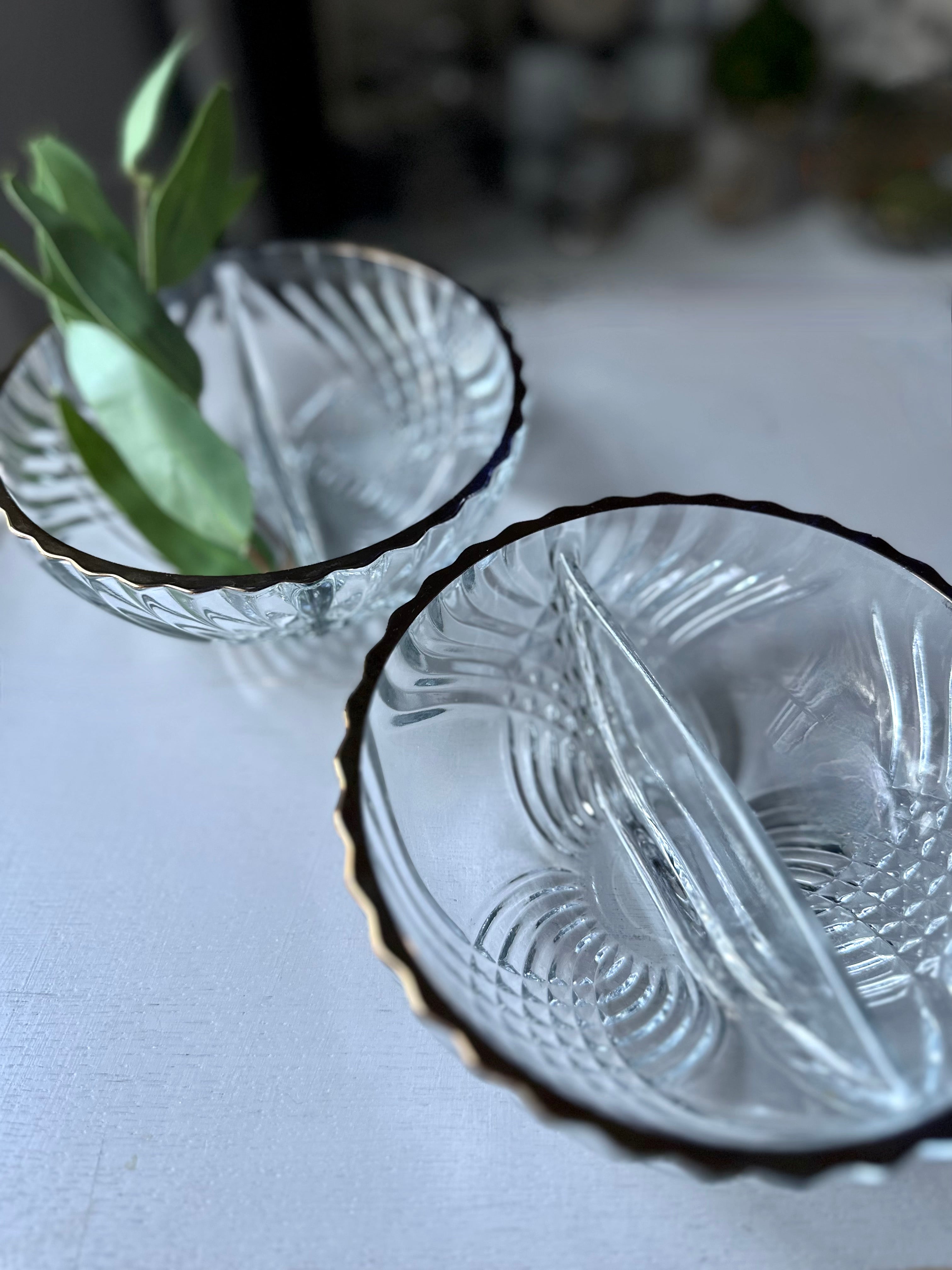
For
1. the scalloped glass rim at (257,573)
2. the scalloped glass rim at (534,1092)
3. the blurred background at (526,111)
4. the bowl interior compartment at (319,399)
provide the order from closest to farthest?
the scalloped glass rim at (534,1092), the scalloped glass rim at (257,573), the bowl interior compartment at (319,399), the blurred background at (526,111)

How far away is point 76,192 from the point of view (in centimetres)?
36

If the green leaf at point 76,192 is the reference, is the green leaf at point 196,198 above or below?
above

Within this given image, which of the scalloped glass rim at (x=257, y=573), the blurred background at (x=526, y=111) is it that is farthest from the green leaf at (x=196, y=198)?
the blurred background at (x=526, y=111)

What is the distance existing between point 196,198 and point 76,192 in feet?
0.14

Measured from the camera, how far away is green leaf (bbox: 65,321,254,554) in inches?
12.7

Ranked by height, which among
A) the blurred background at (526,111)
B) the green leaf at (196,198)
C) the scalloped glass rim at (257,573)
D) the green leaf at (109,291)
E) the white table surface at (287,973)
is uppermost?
the blurred background at (526,111)

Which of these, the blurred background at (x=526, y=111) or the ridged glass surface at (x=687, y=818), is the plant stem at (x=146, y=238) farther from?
the blurred background at (x=526, y=111)

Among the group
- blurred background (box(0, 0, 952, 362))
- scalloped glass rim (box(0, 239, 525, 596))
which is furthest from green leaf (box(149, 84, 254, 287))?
blurred background (box(0, 0, 952, 362))

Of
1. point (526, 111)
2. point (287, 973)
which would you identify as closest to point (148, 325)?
point (287, 973)

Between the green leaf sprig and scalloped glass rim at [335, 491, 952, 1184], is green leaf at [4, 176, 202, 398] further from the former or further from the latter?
scalloped glass rim at [335, 491, 952, 1184]

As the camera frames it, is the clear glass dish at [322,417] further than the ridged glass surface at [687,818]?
Yes

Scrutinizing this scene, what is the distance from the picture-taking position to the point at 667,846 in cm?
30

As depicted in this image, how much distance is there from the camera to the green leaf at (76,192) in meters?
0.36

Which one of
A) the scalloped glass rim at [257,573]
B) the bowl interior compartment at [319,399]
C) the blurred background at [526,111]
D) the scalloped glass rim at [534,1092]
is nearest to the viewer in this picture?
the scalloped glass rim at [534,1092]
